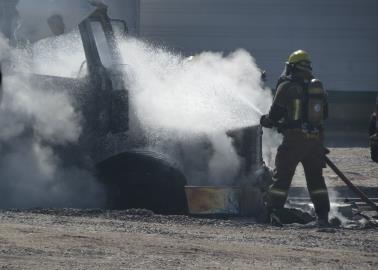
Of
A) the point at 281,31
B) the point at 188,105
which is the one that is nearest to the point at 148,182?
the point at 188,105

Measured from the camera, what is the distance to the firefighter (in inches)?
436

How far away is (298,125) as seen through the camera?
11.1 meters

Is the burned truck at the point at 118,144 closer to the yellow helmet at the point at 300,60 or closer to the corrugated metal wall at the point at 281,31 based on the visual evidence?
the yellow helmet at the point at 300,60

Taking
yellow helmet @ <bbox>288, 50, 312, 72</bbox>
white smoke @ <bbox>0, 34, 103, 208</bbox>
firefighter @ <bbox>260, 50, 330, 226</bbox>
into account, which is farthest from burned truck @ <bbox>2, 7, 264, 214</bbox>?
yellow helmet @ <bbox>288, 50, 312, 72</bbox>

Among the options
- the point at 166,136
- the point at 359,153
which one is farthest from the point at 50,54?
the point at 359,153

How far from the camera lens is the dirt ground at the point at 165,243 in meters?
7.85

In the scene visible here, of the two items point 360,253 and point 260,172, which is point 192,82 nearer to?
point 260,172

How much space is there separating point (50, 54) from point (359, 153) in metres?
13.0

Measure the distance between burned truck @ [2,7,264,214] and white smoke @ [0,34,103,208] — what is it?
12 centimetres

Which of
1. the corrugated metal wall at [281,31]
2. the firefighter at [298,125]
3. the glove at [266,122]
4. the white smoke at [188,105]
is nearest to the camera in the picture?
the firefighter at [298,125]

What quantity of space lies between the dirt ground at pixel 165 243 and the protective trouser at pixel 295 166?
0.47 meters

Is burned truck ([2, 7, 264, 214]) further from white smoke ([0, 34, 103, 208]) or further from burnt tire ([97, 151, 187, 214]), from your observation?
white smoke ([0, 34, 103, 208])

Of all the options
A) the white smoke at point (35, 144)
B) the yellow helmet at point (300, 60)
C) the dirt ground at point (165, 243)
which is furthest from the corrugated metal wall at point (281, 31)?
the dirt ground at point (165, 243)

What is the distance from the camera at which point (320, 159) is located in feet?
36.7
